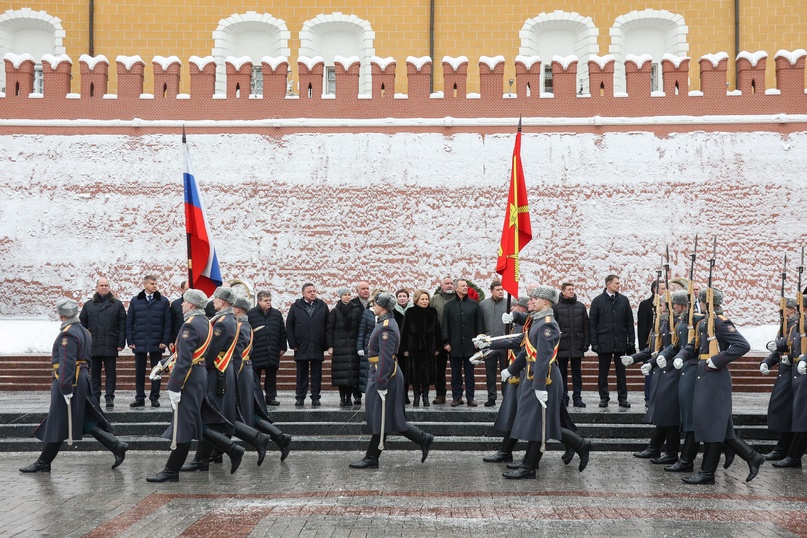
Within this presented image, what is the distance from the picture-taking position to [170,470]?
842 cm

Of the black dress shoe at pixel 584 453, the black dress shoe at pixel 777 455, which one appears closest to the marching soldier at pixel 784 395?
the black dress shoe at pixel 777 455

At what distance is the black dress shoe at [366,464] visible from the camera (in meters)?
9.11

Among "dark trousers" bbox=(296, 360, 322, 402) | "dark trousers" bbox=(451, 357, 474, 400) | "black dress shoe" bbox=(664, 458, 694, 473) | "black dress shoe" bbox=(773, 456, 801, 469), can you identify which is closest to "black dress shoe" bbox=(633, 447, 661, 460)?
"black dress shoe" bbox=(664, 458, 694, 473)

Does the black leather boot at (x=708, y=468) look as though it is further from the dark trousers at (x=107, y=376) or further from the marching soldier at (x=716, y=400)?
the dark trousers at (x=107, y=376)

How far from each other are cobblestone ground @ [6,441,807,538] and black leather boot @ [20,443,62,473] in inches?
4.5

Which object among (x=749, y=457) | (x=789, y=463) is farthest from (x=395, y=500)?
(x=789, y=463)

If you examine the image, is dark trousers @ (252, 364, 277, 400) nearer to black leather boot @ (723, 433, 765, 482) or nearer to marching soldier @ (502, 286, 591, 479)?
marching soldier @ (502, 286, 591, 479)

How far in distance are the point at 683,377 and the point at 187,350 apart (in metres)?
4.47

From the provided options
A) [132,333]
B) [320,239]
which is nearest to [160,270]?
[320,239]

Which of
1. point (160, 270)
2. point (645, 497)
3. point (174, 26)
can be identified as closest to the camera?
point (645, 497)

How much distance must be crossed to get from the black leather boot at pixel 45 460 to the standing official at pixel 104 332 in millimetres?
2994

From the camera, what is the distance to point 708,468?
845 centimetres

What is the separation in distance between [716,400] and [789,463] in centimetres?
137

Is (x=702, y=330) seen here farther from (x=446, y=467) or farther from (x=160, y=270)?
(x=160, y=270)
